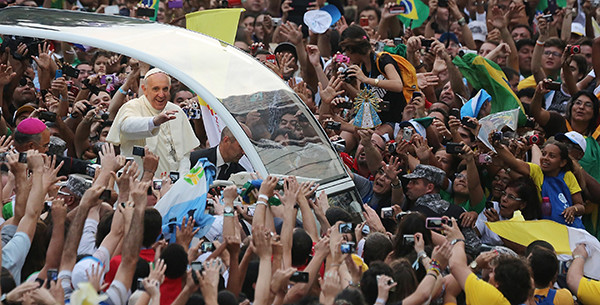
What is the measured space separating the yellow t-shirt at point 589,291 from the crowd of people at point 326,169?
0.05ft

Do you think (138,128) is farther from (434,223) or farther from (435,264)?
(435,264)

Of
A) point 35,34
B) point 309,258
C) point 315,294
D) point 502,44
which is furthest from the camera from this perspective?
point 502,44

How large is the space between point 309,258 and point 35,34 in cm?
323

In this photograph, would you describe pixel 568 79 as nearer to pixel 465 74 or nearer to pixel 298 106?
pixel 465 74

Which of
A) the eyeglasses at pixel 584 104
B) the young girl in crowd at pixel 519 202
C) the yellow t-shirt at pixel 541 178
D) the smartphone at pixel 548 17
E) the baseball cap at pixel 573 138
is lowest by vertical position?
the young girl in crowd at pixel 519 202

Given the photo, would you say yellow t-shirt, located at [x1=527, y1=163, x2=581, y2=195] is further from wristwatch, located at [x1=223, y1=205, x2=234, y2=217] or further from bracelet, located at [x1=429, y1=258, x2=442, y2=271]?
wristwatch, located at [x1=223, y1=205, x2=234, y2=217]

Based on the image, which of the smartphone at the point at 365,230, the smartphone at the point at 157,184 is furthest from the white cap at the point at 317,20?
the smartphone at the point at 365,230

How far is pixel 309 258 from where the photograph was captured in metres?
6.41

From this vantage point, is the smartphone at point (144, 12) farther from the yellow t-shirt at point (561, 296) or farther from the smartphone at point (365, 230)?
the yellow t-shirt at point (561, 296)

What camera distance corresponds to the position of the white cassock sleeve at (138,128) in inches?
325

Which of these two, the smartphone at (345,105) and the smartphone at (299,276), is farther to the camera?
the smartphone at (345,105)

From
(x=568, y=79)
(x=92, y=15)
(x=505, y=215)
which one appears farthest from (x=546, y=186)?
(x=92, y=15)

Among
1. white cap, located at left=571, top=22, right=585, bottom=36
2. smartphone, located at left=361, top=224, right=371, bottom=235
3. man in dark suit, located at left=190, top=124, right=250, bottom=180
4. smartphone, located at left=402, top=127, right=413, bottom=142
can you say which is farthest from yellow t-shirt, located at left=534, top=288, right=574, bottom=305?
white cap, located at left=571, top=22, right=585, bottom=36

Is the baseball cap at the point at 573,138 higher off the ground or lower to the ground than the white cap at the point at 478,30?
higher
